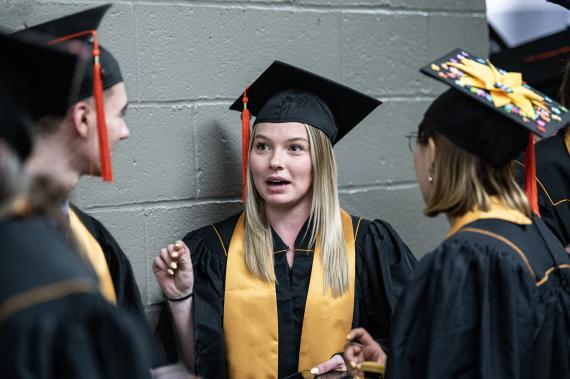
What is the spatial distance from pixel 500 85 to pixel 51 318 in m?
1.33

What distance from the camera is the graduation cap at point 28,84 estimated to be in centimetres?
126

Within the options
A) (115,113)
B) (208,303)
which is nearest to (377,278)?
(208,303)

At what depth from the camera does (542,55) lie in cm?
457

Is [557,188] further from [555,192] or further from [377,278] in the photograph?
[377,278]

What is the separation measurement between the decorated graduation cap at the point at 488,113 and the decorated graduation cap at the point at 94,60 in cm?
82

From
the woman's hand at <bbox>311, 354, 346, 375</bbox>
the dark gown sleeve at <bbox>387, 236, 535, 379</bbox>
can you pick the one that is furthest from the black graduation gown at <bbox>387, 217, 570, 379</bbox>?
the woman's hand at <bbox>311, 354, 346, 375</bbox>

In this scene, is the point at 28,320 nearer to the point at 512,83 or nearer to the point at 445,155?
the point at 445,155

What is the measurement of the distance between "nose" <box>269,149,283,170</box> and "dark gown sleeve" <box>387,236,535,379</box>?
82 centimetres

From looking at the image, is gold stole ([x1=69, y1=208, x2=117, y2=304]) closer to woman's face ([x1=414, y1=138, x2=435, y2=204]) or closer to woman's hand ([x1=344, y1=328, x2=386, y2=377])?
woman's hand ([x1=344, y1=328, x2=386, y2=377])

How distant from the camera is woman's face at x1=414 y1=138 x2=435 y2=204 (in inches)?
84.3

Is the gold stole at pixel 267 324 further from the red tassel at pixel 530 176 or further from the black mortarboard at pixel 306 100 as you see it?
the red tassel at pixel 530 176

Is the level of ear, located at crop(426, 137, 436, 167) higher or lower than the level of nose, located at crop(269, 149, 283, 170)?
higher

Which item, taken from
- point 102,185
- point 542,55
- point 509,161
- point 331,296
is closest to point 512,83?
point 509,161

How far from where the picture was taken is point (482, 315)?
1944 millimetres
